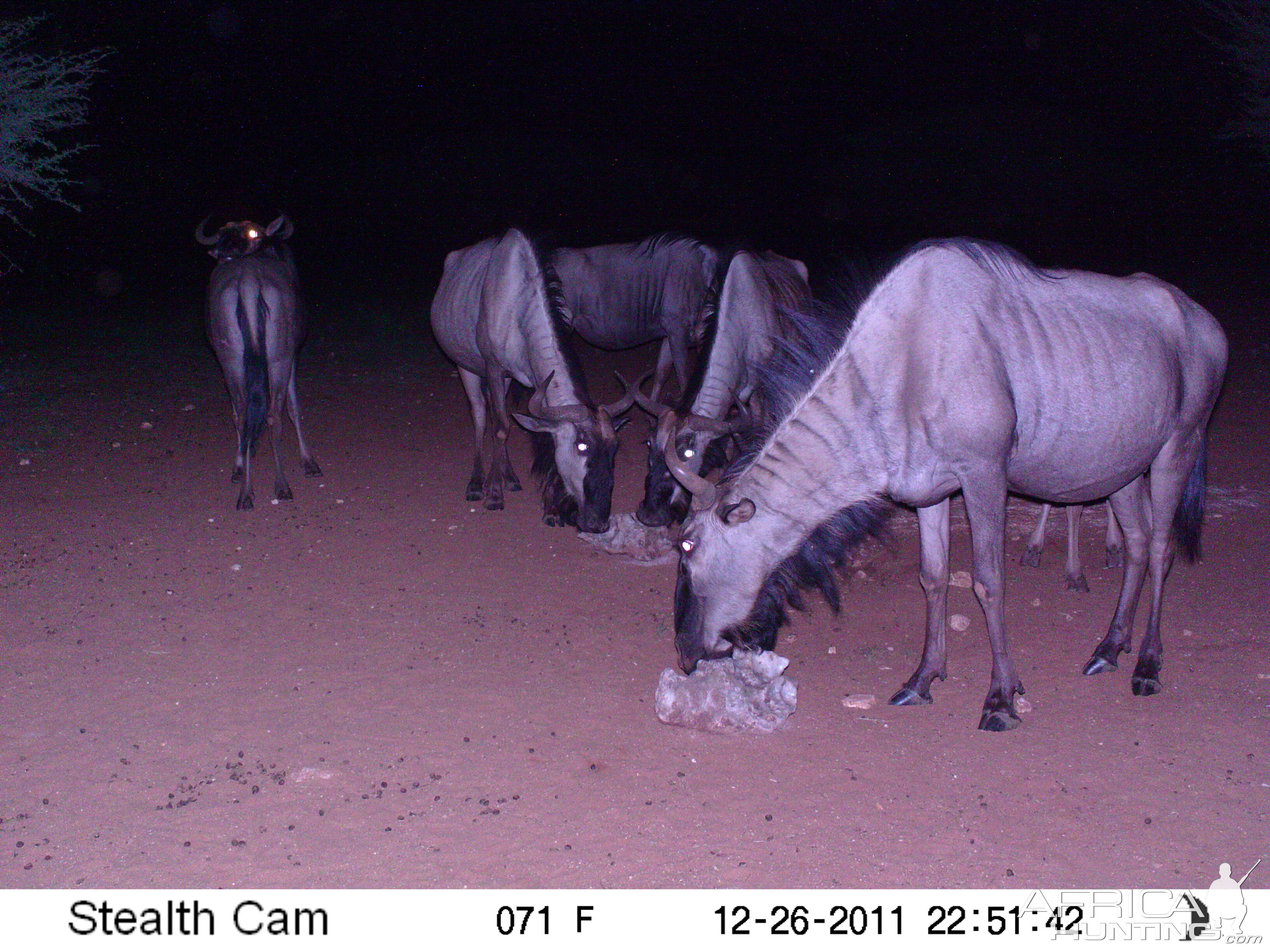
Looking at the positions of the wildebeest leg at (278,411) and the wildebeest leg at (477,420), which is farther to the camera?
the wildebeest leg at (477,420)

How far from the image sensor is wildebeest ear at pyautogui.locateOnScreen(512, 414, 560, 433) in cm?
728

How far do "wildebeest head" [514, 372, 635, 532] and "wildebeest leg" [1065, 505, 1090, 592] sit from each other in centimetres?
280

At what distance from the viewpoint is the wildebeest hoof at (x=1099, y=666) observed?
17.5ft

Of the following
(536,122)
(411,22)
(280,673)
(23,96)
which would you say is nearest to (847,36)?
(536,122)

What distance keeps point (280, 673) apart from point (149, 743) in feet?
2.64

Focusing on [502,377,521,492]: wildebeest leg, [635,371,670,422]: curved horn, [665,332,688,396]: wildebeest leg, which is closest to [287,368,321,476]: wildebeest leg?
[502,377,521,492]: wildebeest leg

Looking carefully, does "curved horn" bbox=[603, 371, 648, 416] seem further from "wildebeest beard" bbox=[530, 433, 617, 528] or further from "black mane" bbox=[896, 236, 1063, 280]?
"black mane" bbox=[896, 236, 1063, 280]

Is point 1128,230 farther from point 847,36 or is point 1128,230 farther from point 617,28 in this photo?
point 617,28

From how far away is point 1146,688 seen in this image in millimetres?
5090

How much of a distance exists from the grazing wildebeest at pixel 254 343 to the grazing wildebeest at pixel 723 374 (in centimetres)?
283

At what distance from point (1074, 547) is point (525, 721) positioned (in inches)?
137

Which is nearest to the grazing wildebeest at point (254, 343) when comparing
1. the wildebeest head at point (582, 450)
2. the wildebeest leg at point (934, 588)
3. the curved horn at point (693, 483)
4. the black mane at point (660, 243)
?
the wildebeest head at point (582, 450)
